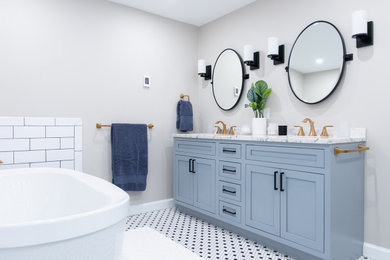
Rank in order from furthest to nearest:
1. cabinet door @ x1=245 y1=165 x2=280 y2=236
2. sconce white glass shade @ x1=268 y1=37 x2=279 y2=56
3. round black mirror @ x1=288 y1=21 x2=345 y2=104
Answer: sconce white glass shade @ x1=268 y1=37 x2=279 y2=56
round black mirror @ x1=288 y1=21 x2=345 y2=104
cabinet door @ x1=245 y1=165 x2=280 y2=236

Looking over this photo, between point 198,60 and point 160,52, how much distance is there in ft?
1.72

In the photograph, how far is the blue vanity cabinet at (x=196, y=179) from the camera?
8.71 feet

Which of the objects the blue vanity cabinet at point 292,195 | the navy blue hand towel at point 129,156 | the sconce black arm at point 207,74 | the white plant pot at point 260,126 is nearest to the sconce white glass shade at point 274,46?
the white plant pot at point 260,126

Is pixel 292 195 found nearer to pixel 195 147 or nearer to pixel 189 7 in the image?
pixel 195 147

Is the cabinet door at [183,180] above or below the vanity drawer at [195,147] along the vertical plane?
below

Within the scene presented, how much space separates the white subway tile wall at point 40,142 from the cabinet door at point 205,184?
1.19 meters

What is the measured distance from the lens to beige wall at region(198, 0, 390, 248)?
6.47ft

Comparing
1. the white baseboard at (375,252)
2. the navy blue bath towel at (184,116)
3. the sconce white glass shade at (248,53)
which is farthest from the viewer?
the navy blue bath towel at (184,116)

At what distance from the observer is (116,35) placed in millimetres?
2926

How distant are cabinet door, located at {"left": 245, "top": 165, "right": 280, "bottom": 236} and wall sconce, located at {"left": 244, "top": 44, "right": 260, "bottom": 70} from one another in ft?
3.76

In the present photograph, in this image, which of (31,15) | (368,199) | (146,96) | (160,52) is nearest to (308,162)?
(368,199)

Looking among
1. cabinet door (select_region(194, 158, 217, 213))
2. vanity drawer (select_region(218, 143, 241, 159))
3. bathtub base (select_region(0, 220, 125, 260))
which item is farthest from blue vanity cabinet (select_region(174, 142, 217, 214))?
bathtub base (select_region(0, 220, 125, 260))

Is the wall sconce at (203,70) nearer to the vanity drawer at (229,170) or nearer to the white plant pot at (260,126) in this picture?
the white plant pot at (260,126)

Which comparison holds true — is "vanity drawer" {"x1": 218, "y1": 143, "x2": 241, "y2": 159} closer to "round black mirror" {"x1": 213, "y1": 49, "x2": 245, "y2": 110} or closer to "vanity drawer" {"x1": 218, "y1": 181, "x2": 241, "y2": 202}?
"vanity drawer" {"x1": 218, "y1": 181, "x2": 241, "y2": 202}
